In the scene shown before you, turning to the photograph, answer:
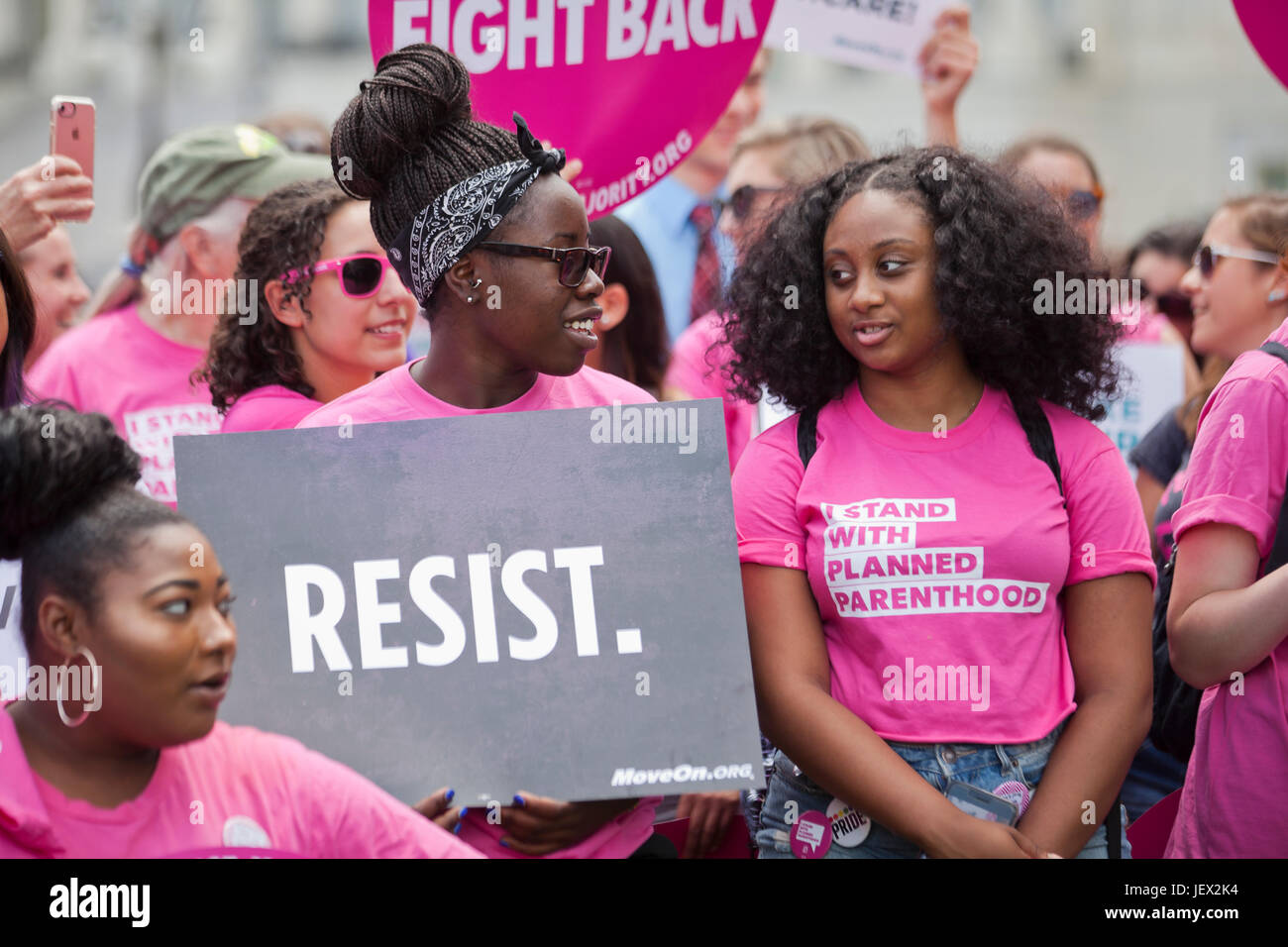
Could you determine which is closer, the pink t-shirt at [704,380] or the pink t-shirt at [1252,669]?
the pink t-shirt at [1252,669]

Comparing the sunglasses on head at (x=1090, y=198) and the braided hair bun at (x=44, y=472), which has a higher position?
the sunglasses on head at (x=1090, y=198)

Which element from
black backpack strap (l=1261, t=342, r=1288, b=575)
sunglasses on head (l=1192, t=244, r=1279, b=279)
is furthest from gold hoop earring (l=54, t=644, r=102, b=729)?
sunglasses on head (l=1192, t=244, r=1279, b=279)

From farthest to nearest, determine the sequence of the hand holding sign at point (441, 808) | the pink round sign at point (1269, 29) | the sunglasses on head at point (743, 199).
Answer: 1. the sunglasses on head at point (743, 199)
2. the pink round sign at point (1269, 29)
3. the hand holding sign at point (441, 808)

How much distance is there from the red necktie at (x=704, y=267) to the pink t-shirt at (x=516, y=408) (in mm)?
2683

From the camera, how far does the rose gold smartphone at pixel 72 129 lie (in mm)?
3340

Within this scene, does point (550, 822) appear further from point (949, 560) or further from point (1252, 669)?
point (1252, 669)

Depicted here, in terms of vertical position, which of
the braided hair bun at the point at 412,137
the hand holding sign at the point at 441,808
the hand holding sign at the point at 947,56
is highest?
the hand holding sign at the point at 947,56

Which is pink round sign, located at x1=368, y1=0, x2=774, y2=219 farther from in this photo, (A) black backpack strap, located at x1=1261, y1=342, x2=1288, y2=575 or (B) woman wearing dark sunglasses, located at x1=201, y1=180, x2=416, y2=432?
(A) black backpack strap, located at x1=1261, y1=342, x2=1288, y2=575

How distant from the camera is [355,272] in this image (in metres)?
3.55

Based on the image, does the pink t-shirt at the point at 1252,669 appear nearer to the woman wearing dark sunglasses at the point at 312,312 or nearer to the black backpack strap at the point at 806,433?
the black backpack strap at the point at 806,433

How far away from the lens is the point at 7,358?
296 centimetres

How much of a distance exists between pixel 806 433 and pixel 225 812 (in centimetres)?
130

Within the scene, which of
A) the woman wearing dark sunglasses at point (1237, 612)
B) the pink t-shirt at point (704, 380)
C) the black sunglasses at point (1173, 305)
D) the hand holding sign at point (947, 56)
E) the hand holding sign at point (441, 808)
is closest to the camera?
the hand holding sign at point (441, 808)

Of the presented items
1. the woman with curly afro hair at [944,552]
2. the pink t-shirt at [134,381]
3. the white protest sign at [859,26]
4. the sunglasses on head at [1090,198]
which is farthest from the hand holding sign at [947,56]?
the pink t-shirt at [134,381]
